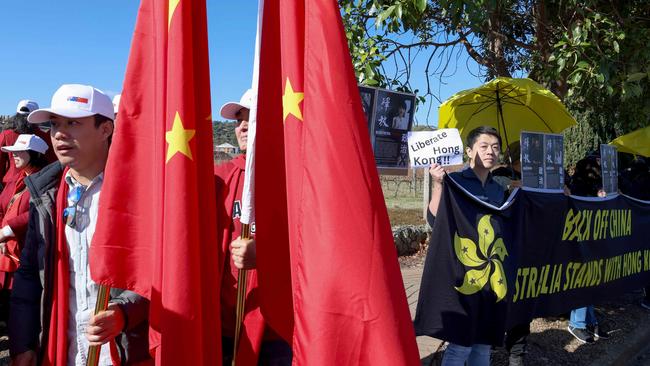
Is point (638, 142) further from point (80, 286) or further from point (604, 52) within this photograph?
point (80, 286)

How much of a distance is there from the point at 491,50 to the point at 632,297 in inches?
163

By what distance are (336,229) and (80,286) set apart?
1.26 m

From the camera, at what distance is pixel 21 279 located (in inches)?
96.9

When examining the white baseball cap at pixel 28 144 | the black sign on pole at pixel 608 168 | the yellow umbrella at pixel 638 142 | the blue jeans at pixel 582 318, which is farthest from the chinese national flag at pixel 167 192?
the yellow umbrella at pixel 638 142

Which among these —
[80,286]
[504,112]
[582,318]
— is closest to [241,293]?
[80,286]

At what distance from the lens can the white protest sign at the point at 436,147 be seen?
143 inches

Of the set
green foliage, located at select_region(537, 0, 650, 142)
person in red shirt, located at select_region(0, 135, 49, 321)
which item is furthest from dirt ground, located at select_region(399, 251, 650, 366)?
person in red shirt, located at select_region(0, 135, 49, 321)

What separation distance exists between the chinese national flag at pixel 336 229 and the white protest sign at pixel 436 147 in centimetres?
179

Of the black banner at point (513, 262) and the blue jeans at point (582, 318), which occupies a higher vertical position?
the black banner at point (513, 262)

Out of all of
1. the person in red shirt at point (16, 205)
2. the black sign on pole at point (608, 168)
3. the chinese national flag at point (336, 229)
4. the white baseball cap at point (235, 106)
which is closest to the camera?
the chinese national flag at point (336, 229)

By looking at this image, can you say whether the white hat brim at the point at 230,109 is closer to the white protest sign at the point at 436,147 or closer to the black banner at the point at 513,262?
the white protest sign at the point at 436,147

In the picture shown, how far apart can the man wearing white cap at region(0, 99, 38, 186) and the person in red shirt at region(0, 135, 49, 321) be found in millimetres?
730

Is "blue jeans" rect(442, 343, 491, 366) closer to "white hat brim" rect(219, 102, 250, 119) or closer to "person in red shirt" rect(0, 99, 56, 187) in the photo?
"white hat brim" rect(219, 102, 250, 119)

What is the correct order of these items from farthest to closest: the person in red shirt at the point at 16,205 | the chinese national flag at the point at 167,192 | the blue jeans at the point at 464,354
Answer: the person in red shirt at the point at 16,205
the blue jeans at the point at 464,354
the chinese national flag at the point at 167,192
